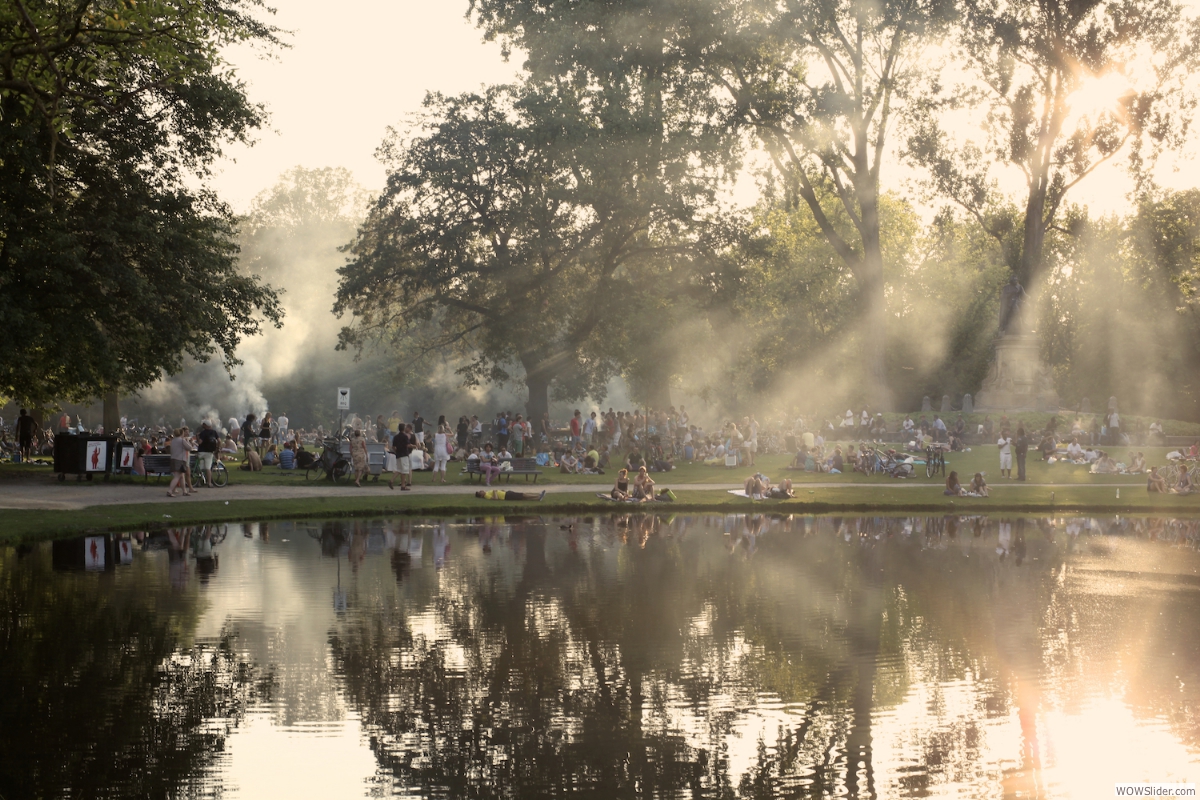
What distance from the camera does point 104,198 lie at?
91.9ft

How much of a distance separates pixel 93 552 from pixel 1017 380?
43.4 meters

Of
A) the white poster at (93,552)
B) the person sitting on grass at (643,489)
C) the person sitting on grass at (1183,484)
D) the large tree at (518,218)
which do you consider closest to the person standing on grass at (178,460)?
the white poster at (93,552)

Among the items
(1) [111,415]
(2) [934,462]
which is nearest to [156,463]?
(1) [111,415]

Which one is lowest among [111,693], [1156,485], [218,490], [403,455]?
[111,693]

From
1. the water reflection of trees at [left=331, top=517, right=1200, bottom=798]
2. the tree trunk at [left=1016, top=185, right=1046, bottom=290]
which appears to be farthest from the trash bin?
the tree trunk at [left=1016, top=185, right=1046, bottom=290]

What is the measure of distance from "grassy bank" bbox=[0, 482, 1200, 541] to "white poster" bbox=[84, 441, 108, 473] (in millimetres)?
6645

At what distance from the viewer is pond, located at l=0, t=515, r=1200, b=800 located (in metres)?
7.79

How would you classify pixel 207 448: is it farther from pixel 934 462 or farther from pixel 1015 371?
pixel 1015 371

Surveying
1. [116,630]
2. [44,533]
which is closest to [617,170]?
[44,533]

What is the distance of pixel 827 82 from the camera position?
44.7m

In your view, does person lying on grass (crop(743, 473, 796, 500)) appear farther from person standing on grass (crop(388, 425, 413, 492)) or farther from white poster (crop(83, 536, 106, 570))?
white poster (crop(83, 536, 106, 570))

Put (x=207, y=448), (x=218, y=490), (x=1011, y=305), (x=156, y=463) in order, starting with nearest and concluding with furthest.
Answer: (x=218, y=490), (x=207, y=448), (x=156, y=463), (x=1011, y=305)

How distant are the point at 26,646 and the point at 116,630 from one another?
1.00 m

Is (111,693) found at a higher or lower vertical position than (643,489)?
lower
